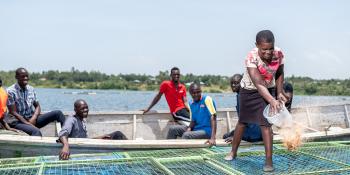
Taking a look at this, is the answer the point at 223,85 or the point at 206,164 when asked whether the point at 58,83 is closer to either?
the point at 223,85

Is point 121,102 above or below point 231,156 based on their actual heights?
below

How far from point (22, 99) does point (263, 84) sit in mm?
4081

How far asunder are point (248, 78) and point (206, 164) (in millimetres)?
1024

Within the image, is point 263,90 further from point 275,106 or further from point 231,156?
point 231,156

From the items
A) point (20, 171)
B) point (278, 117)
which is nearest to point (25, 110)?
point (20, 171)

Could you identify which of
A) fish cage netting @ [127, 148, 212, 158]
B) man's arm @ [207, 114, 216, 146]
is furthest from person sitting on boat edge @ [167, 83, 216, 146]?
fish cage netting @ [127, 148, 212, 158]

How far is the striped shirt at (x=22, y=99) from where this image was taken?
6379 millimetres

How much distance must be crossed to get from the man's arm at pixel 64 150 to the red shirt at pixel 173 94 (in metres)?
3.01

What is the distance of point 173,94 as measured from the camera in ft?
25.8

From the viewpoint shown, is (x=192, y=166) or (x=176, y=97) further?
(x=176, y=97)

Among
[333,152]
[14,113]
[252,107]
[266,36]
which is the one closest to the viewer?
[266,36]

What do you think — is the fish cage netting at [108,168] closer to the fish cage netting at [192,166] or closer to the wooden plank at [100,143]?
the fish cage netting at [192,166]

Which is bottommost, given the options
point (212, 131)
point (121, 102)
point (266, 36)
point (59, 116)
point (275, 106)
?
point (121, 102)

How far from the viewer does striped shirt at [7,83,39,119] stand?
6379mm
